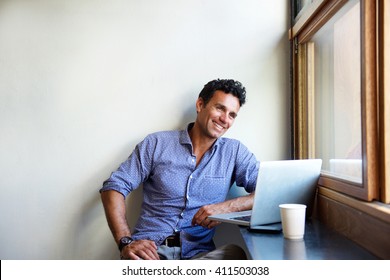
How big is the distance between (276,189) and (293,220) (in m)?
0.13

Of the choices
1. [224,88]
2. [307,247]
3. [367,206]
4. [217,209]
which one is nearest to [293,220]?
[307,247]

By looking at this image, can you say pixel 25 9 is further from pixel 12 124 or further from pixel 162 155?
pixel 162 155

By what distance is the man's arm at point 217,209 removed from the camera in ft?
4.62

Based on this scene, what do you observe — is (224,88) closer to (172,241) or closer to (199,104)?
(199,104)

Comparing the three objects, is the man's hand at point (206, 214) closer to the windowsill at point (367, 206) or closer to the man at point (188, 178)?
the man at point (188, 178)

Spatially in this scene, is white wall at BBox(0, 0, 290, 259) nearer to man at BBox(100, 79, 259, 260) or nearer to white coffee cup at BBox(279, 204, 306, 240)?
man at BBox(100, 79, 259, 260)

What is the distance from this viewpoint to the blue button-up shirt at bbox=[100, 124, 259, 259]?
149cm

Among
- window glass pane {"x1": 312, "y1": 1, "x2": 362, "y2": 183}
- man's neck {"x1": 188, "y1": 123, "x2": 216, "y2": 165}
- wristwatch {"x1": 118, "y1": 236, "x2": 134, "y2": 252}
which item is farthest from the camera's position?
man's neck {"x1": 188, "y1": 123, "x2": 216, "y2": 165}

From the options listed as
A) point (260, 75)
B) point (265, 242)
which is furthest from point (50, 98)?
point (265, 242)

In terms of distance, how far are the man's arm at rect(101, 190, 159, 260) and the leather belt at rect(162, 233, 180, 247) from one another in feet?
0.46

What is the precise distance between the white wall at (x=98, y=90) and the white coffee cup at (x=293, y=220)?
0.60 metres

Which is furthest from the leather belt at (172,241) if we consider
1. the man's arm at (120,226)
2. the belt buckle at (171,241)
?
the man's arm at (120,226)

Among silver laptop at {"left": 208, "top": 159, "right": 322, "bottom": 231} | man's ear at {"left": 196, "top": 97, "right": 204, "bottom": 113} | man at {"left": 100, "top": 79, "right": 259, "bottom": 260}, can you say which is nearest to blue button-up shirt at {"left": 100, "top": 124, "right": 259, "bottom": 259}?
man at {"left": 100, "top": 79, "right": 259, "bottom": 260}

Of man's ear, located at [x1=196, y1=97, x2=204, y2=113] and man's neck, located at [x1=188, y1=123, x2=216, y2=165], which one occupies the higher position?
man's ear, located at [x1=196, y1=97, x2=204, y2=113]
